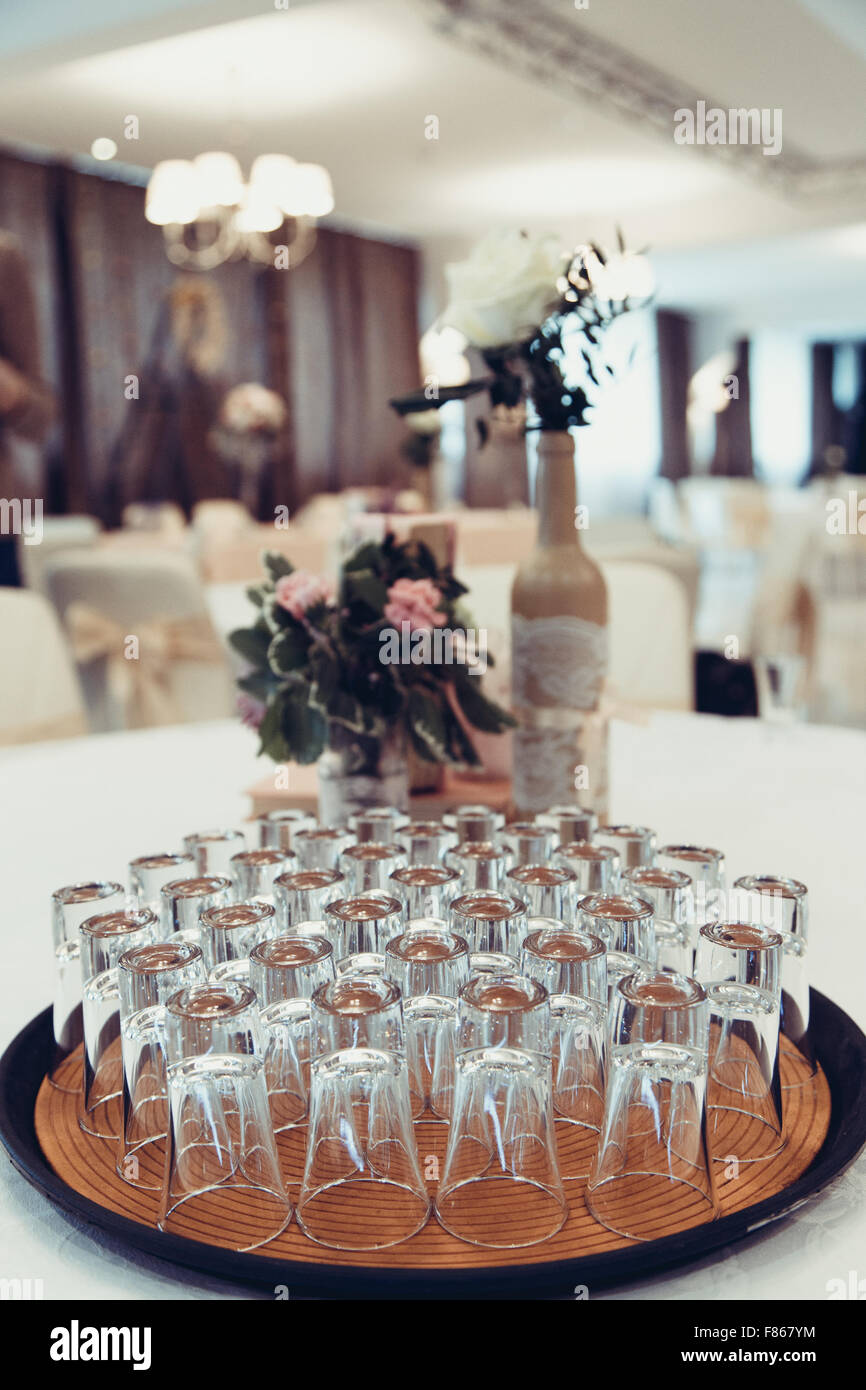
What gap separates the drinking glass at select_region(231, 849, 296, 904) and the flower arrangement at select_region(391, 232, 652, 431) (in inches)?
16.8

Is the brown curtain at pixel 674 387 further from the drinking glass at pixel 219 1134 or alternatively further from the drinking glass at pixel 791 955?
the drinking glass at pixel 219 1134

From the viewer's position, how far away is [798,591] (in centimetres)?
460

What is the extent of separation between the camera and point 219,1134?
0.49 metres

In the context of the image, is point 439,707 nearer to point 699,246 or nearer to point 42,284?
point 42,284

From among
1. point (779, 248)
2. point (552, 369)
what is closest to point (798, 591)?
point (552, 369)

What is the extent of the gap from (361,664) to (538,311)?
0.31m

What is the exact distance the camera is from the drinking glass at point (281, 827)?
2.90 ft

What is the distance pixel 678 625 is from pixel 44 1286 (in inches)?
66.1

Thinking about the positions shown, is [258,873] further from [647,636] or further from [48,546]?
[48,546]

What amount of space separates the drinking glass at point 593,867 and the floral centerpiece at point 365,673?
25cm

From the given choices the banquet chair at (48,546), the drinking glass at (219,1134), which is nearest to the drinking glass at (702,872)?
the drinking glass at (219,1134)

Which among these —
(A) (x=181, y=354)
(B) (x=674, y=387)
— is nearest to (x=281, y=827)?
(A) (x=181, y=354)

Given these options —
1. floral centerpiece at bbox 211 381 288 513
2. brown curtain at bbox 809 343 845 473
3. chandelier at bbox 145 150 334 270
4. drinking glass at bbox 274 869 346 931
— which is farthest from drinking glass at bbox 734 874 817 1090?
brown curtain at bbox 809 343 845 473

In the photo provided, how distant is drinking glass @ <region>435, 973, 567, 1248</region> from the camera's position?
0.49 m
